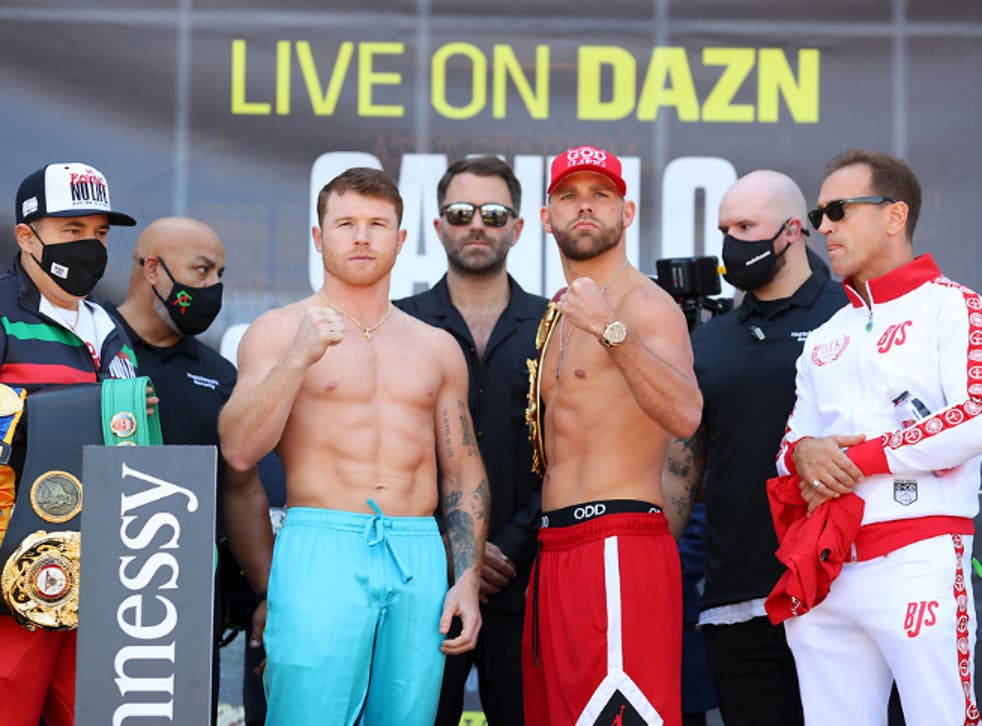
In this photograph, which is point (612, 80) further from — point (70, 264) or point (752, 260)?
point (70, 264)

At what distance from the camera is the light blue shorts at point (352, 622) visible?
3064 mm

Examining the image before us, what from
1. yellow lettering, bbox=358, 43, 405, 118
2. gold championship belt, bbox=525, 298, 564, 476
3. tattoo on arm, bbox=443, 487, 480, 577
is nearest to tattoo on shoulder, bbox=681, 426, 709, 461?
gold championship belt, bbox=525, 298, 564, 476

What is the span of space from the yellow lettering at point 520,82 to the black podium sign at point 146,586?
2.57m

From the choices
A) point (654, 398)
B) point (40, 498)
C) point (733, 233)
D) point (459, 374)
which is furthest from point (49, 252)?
point (733, 233)

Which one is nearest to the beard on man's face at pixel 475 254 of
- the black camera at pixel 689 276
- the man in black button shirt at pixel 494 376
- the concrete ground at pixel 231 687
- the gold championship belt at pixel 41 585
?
the man in black button shirt at pixel 494 376

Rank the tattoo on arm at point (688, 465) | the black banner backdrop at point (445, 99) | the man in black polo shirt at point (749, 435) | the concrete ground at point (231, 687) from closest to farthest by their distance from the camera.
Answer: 1. the man in black polo shirt at point (749, 435)
2. the tattoo on arm at point (688, 465)
3. the black banner backdrop at point (445, 99)
4. the concrete ground at point (231, 687)

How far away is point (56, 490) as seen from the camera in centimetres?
314

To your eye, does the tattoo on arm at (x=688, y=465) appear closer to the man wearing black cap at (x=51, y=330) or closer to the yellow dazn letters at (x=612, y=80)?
the yellow dazn letters at (x=612, y=80)

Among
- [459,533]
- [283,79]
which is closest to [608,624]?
[459,533]

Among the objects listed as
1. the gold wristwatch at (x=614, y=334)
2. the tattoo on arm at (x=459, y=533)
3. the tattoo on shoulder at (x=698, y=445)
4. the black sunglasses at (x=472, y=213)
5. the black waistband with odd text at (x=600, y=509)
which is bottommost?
the tattoo on arm at (x=459, y=533)

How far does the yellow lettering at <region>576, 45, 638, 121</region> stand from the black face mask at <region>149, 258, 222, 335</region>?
4.83 ft

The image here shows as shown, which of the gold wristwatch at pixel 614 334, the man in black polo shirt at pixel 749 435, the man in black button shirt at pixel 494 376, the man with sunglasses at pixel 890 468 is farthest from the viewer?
the man in black button shirt at pixel 494 376

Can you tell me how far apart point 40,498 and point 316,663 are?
2.53 feet

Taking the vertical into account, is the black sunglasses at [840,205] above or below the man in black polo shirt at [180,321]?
above
